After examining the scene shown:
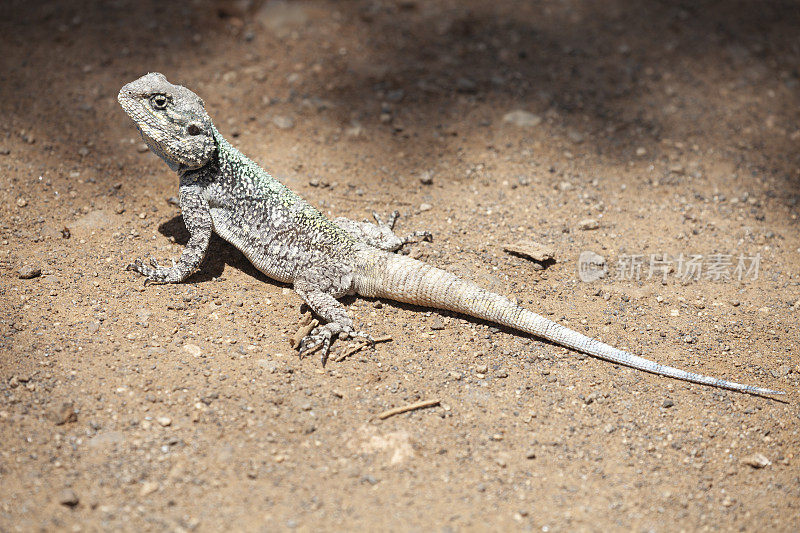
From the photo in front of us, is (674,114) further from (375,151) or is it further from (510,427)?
(510,427)

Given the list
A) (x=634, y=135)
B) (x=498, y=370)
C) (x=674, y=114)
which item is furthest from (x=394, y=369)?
(x=674, y=114)

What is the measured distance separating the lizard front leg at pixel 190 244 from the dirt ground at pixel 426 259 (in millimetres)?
112

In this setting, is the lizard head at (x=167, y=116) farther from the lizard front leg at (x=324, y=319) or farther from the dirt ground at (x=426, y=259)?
the lizard front leg at (x=324, y=319)

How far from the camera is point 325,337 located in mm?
4660

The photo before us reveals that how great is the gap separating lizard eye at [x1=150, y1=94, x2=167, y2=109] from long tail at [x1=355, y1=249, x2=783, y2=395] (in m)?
1.87

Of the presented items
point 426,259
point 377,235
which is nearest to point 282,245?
point 377,235

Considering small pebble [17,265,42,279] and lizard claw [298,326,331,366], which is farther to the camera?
small pebble [17,265,42,279]

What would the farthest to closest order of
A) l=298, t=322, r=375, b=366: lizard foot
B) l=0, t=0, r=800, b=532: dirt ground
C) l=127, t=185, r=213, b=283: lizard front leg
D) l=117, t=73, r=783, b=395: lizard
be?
l=127, t=185, r=213, b=283: lizard front leg, l=117, t=73, r=783, b=395: lizard, l=298, t=322, r=375, b=366: lizard foot, l=0, t=0, r=800, b=532: dirt ground

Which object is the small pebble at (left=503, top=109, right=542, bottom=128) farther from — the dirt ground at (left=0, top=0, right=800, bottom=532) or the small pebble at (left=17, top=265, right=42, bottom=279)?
the small pebble at (left=17, top=265, right=42, bottom=279)

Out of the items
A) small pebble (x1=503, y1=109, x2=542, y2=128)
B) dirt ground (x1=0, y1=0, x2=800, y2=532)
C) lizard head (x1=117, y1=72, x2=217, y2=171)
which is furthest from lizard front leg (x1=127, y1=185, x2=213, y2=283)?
small pebble (x1=503, y1=109, x2=542, y2=128)

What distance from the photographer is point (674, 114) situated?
715 cm

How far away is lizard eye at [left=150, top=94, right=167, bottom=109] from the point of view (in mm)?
4848

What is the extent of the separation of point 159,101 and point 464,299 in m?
2.74

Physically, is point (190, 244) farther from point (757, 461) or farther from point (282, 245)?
point (757, 461)
